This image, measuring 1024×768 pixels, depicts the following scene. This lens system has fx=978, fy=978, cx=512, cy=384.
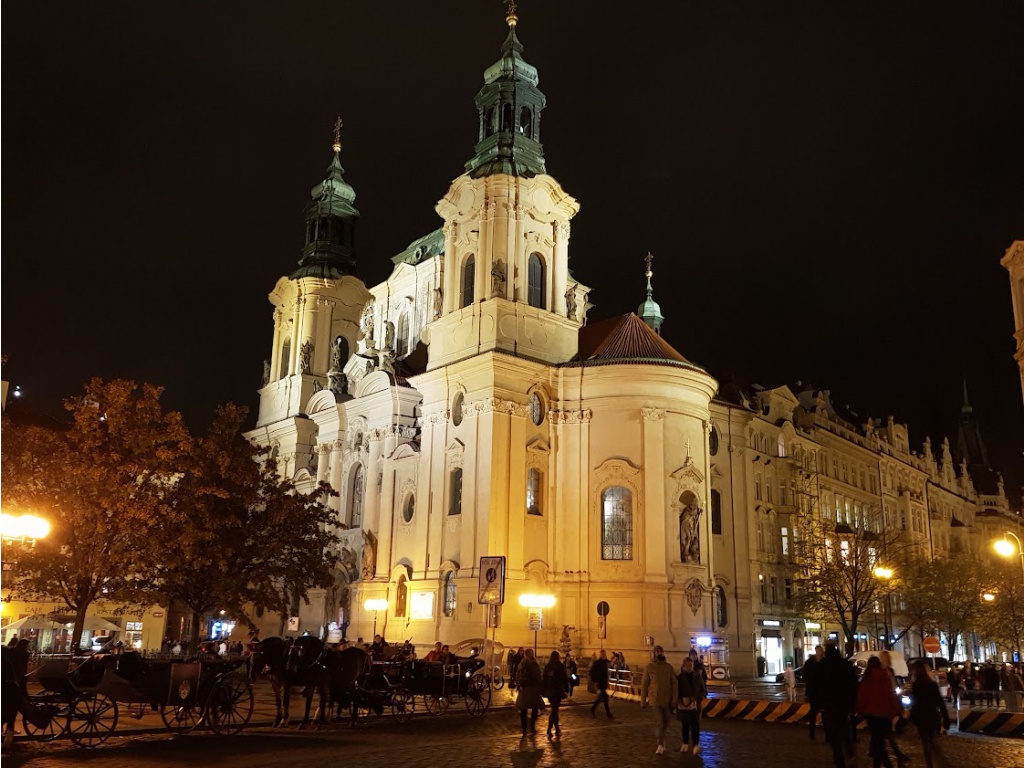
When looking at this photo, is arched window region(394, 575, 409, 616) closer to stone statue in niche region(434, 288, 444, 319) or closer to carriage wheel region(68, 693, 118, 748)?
stone statue in niche region(434, 288, 444, 319)

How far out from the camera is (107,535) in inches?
1125

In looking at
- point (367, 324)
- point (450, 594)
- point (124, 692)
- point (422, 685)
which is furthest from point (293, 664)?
point (367, 324)

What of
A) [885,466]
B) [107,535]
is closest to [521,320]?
[107,535]

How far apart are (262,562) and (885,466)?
182ft

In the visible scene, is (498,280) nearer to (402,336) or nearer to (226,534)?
(402,336)

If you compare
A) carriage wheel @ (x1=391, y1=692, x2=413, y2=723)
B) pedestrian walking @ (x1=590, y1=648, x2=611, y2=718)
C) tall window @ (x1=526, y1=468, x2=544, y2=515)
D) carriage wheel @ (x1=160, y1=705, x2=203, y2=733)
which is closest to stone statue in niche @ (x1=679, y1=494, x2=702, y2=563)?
tall window @ (x1=526, y1=468, x2=544, y2=515)

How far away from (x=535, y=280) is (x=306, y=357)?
19972 millimetres

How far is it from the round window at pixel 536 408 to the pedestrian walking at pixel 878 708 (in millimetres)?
31740

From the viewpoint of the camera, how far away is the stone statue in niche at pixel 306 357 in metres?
61.3

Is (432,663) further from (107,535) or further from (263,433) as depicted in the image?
(263,433)

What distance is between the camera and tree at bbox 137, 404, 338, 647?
29906 mm

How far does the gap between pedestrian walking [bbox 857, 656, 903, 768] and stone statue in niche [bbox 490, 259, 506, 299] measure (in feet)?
109

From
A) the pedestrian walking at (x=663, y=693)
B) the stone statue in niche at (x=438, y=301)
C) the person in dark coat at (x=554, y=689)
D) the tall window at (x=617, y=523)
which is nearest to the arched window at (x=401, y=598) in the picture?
the tall window at (x=617, y=523)

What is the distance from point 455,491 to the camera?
44.2 m
